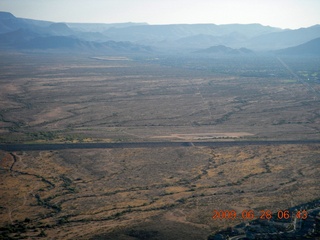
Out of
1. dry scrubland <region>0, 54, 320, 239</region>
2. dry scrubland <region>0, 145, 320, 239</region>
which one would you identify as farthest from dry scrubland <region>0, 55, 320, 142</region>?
dry scrubland <region>0, 145, 320, 239</region>

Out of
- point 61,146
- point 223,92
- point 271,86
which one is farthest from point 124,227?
point 271,86

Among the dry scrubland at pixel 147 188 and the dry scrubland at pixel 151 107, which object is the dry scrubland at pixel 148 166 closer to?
the dry scrubland at pixel 147 188

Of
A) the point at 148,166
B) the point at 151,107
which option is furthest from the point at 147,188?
the point at 151,107

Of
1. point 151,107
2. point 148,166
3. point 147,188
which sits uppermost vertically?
point 151,107

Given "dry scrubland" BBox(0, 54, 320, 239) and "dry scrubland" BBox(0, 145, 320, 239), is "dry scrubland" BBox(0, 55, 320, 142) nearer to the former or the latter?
"dry scrubland" BBox(0, 54, 320, 239)

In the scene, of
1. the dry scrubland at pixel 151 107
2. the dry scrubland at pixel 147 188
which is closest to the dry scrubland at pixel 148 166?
the dry scrubland at pixel 147 188

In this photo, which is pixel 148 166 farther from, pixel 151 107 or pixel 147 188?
pixel 151 107

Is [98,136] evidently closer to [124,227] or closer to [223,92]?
[124,227]
